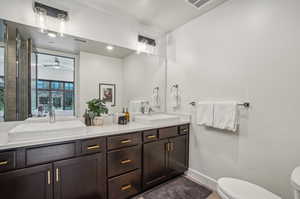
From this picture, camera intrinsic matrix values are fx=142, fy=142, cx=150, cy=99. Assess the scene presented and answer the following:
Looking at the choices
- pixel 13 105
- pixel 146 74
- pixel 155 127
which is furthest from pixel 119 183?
pixel 146 74

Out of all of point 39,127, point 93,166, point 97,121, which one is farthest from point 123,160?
point 39,127

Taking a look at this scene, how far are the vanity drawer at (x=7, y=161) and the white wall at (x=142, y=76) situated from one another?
135 cm

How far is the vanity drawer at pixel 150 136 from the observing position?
1.81 metres

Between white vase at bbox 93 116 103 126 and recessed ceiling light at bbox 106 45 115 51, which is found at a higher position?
recessed ceiling light at bbox 106 45 115 51

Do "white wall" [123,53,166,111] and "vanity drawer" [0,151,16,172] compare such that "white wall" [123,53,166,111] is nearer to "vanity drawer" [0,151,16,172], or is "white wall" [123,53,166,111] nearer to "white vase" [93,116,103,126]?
Result: "white vase" [93,116,103,126]

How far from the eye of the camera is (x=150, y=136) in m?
1.86

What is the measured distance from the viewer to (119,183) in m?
1.59

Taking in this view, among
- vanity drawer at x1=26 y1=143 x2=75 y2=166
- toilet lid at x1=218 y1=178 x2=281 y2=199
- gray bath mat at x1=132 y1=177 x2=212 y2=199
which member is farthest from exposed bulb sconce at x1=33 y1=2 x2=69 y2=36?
toilet lid at x1=218 y1=178 x2=281 y2=199

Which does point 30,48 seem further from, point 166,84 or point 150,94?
point 166,84

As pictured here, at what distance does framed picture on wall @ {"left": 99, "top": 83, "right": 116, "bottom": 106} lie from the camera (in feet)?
6.59

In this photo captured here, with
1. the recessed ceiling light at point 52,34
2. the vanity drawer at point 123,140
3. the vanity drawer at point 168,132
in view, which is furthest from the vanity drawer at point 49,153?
the recessed ceiling light at point 52,34

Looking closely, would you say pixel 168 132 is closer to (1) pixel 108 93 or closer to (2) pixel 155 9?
(1) pixel 108 93

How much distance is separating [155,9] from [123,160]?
6.70 feet

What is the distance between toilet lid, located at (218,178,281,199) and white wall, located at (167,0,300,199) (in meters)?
0.35
